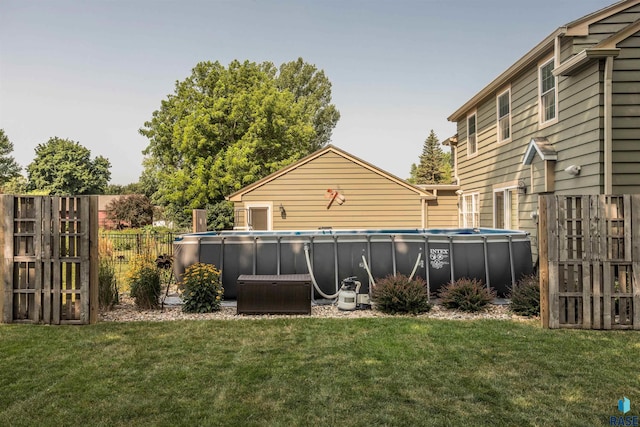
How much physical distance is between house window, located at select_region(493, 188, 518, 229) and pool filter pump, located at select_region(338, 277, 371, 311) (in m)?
5.55

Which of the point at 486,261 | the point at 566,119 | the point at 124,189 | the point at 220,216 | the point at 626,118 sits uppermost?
the point at 124,189

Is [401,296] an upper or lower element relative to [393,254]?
lower

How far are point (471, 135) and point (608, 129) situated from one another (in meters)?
6.62

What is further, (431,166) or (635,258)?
(431,166)

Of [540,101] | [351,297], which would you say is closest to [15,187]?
[351,297]

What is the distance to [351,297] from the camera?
6176mm

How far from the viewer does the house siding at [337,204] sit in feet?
45.6

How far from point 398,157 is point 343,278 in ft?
132

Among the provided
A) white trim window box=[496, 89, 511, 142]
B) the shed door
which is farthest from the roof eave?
the shed door

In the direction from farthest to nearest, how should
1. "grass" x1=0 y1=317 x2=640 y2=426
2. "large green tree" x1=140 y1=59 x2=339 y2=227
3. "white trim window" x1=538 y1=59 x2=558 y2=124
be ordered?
"large green tree" x1=140 y1=59 x2=339 y2=227, "white trim window" x1=538 y1=59 x2=558 y2=124, "grass" x1=0 y1=317 x2=640 y2=426

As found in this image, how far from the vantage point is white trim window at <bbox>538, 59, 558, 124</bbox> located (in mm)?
8156

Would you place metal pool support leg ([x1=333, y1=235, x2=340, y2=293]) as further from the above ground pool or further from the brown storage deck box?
the brown storage deck box

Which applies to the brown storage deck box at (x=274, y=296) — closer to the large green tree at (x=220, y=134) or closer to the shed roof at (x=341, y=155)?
the shed roof at (x=341, y=155)

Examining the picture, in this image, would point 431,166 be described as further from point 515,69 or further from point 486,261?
point 486,261
